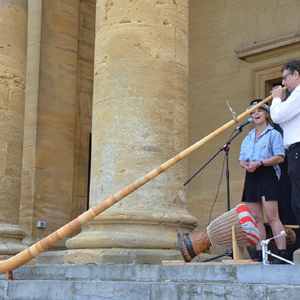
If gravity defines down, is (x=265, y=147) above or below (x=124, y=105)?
below

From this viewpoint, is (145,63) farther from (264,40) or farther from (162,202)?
(264,40)

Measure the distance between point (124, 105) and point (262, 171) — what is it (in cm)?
192

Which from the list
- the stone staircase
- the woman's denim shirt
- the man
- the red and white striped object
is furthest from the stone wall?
the red and white striped object

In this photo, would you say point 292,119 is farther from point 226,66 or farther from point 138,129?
point 226,66

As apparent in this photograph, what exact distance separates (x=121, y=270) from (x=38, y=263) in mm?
2231

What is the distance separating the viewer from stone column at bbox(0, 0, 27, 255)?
30.0ft

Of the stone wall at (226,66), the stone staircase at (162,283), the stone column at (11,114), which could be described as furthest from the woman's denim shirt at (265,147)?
the stone wall at (226,66)

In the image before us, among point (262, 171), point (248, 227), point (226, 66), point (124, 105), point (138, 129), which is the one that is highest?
point (226, 66)

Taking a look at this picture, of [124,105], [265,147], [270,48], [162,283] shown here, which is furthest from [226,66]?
[162,283]

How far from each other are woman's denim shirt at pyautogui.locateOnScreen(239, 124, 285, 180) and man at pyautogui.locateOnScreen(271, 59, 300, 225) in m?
0.76

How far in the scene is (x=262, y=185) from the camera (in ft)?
20.1

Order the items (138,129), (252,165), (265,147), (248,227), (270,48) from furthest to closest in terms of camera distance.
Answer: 1. (270,48)
2. (138,129)
3. (265,147)
4. (252,165)
5. (248,227)

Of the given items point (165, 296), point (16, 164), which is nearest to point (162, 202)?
point (165, 296)

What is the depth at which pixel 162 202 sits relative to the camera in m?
6.98
